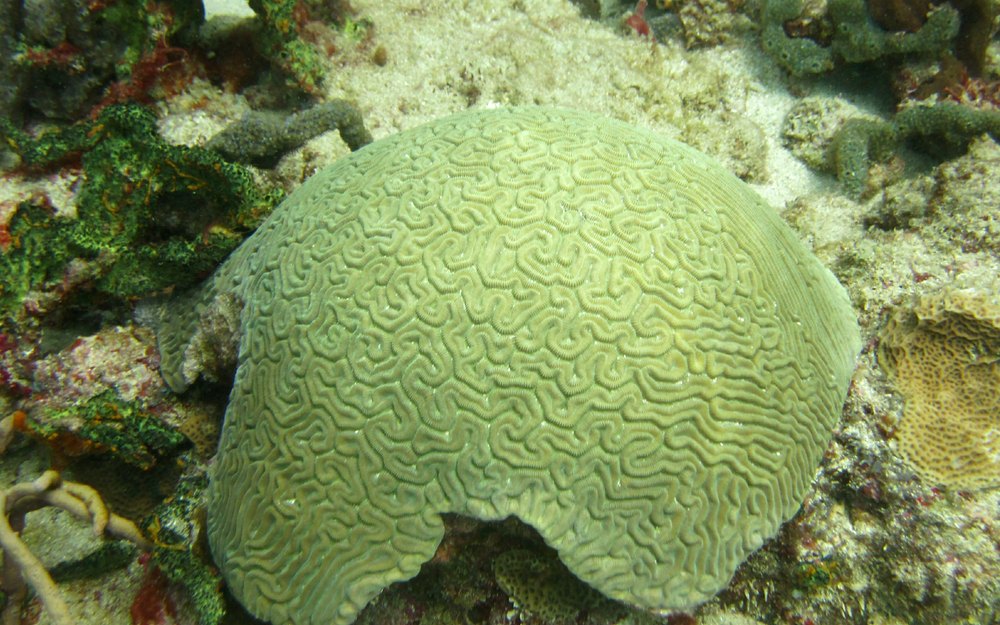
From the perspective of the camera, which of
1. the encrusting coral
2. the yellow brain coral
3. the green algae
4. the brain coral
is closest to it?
the brain coral

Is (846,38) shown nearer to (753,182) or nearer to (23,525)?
(753,182)

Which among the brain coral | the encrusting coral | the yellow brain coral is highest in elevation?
the encrusting coral

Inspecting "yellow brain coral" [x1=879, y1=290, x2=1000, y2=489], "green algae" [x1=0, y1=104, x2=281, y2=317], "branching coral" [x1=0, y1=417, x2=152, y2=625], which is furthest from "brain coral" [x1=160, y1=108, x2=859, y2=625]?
"green algae" [x1=0, y1=104, x2=281, y2=317]

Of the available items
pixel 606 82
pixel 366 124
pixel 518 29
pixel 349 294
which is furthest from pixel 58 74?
pixel 606 82

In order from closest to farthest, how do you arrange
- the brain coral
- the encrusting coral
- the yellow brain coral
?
the brain coral
the yellow brain coral
the encrusting coral

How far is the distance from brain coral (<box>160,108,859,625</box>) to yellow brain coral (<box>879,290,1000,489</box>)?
0.37 m

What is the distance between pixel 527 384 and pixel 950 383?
2.56 m

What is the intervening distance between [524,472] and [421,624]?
1.26 metres

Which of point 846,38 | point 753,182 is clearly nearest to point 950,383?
point 753,182

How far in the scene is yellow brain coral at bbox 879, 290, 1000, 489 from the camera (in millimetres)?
2842

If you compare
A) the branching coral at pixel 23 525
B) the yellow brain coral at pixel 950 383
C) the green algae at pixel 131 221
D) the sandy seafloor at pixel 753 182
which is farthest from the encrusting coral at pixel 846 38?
the branching coral at pixel 23 525

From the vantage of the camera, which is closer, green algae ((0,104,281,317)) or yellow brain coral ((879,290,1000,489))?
yellow brain coral ((879,290,1000,489))

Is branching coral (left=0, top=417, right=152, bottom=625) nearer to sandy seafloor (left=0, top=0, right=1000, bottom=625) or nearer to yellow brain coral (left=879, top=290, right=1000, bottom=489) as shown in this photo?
sandy seafloor (left=0, top=0, right=1000, bottom=625)

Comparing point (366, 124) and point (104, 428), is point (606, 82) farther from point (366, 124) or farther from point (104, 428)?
point (104, 428)
